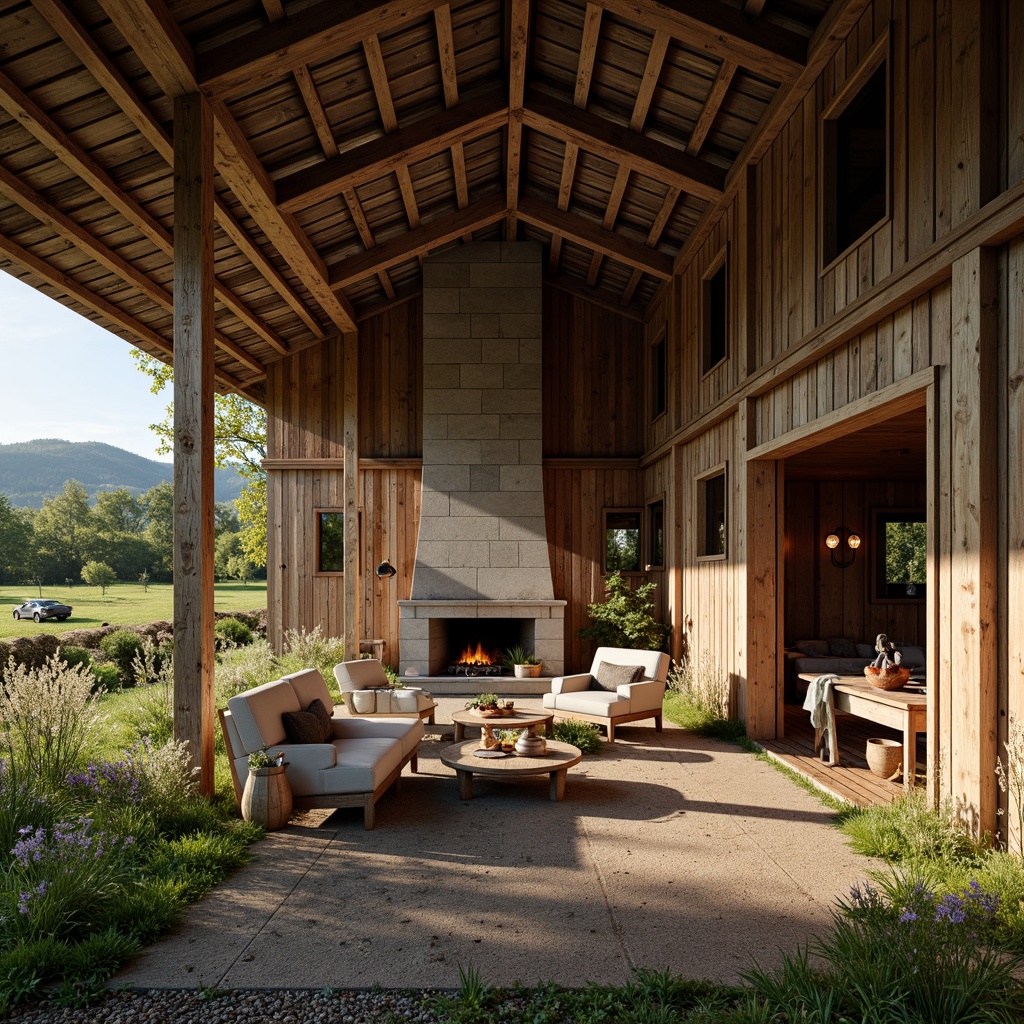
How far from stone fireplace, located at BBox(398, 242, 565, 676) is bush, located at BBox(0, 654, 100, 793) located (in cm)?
637

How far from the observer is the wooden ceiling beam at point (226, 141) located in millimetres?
4625

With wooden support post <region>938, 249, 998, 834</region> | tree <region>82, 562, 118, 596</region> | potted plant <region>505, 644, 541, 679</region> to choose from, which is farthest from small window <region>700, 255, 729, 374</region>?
tree <region>82, 562, 118, 596</region>

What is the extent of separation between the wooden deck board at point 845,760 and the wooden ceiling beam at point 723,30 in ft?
17.4

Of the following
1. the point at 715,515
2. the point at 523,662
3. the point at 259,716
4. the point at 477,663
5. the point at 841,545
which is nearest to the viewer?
the point at 259,716

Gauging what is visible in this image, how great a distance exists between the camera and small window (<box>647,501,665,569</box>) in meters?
11.2

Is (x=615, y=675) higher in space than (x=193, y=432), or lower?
lower

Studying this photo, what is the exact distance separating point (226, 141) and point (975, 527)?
5.93 meters

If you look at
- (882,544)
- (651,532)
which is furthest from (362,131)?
(882,544)

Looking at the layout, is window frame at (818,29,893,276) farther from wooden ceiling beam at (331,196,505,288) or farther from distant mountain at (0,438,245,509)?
distant mountain at (0,438,245,509)

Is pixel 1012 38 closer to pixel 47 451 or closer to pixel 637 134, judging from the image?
pixel 637 134

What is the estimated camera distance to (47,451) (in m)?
132

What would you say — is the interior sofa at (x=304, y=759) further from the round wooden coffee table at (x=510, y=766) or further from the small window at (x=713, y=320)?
the small window at (x=713, y=320)

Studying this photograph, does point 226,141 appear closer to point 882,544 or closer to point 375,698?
point 375,698

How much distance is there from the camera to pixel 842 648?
10398mm
